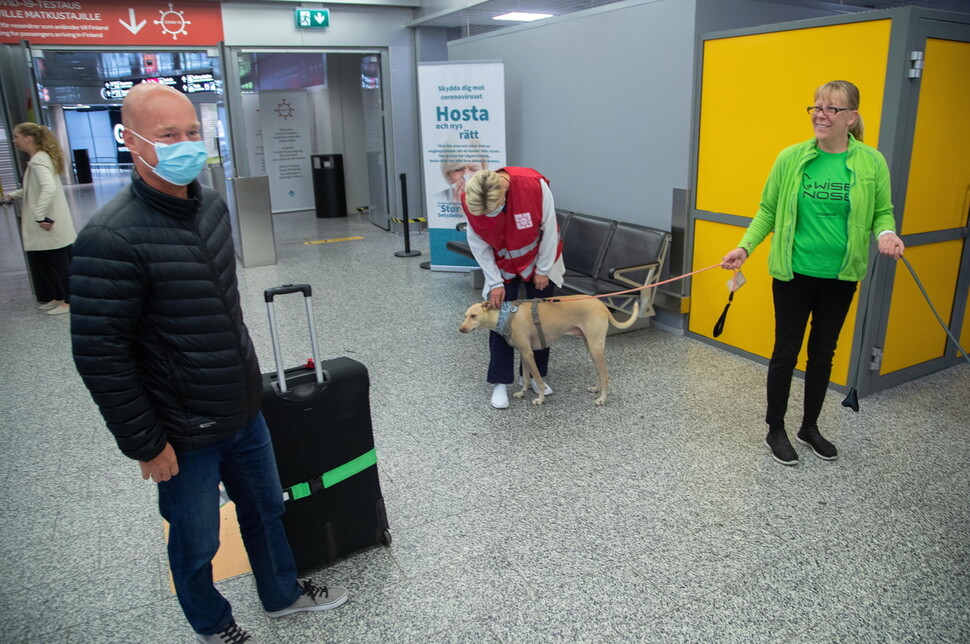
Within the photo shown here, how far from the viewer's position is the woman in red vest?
11.8 feet

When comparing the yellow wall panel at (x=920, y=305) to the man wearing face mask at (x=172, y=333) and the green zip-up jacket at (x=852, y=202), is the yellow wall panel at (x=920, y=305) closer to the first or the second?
the green zip-up jacket at (x=852, y=202)

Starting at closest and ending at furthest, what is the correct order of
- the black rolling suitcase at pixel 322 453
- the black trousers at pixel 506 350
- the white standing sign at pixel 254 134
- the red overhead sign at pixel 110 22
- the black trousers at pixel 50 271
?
the black rolling suitcase at pixel 322 453
the black trousers at pixel 506 350
the black trousers at pixel 50 271
the red overhead sign at pixel 110 22
the white standing sign at pixel 254 134

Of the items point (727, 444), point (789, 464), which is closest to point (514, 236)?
point (727, 444)

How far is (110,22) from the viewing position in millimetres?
8219

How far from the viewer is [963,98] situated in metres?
4.00

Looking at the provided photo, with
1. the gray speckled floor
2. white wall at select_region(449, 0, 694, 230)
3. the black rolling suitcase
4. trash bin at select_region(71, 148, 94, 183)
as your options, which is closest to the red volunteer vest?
the gray speckled floor

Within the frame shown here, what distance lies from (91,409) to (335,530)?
2456 millimetres

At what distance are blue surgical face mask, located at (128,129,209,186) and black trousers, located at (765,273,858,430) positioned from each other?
258 centimetres

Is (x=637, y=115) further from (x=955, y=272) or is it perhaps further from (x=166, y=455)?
(x=166, y=455)

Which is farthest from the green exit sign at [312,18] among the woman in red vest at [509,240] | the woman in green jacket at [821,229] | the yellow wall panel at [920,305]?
the yellow wall panel at [920,305]

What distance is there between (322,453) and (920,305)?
3775 millimetres

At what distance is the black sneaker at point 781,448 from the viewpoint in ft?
11.0

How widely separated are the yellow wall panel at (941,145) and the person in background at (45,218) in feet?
20.1

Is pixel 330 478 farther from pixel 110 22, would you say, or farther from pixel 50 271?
pixel 110 22
